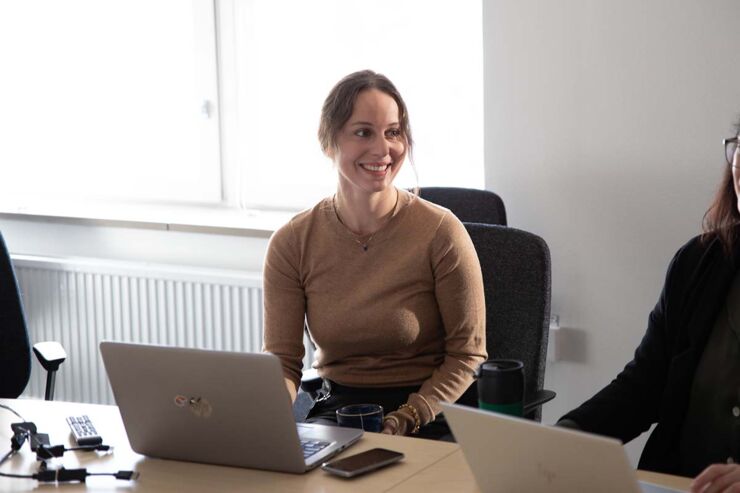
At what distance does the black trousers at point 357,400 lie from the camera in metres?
2.36

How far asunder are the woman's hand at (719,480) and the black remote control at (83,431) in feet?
3.43

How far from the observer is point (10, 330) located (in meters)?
2.92

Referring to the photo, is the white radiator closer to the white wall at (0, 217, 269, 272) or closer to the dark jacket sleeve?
the white wall at (0, 217, 269, 272)

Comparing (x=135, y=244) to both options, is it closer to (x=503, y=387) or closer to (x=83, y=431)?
(x=83, y=431)

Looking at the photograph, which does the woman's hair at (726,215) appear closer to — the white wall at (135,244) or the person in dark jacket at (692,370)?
the person in dark jacket at (692,370)

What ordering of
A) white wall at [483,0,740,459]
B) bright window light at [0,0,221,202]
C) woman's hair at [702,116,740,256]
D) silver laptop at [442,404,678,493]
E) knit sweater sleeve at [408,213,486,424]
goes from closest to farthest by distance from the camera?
silver laptop at [442,404,678,493], woman's hair at [702,116,740,256], knit sweater sleeve at [408,213,486,424], white wall at [483,0,740,459], bright window light at [0,0,221,202]

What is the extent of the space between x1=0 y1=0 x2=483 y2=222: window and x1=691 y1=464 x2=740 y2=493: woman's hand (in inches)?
74.9

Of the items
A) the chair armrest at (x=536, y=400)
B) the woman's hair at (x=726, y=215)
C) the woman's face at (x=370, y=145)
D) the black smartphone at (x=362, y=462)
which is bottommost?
the chair armrest at (x=536, y=400)

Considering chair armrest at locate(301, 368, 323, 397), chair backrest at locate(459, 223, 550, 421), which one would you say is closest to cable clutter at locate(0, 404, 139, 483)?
chair armrest at locate(301, 368, 323, 397)

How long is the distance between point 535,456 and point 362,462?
42 cm

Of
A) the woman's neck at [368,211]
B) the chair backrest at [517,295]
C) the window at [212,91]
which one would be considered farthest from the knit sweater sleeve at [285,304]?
the window at [212,91]

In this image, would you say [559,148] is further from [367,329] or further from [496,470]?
[496,470]

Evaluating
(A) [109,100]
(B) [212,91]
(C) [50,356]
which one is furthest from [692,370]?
(A) [109,100]

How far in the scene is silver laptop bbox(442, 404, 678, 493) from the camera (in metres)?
1.38
